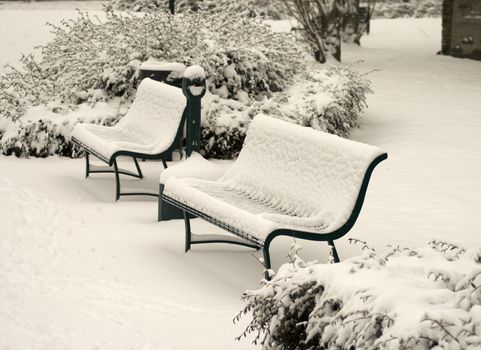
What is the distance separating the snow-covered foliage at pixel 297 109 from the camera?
408 inches

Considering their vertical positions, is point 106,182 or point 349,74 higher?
point 349,74

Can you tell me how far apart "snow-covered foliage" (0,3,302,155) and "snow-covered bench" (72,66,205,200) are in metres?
1.37

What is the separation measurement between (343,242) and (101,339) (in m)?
2.91

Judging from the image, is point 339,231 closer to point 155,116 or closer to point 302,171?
point 302,171

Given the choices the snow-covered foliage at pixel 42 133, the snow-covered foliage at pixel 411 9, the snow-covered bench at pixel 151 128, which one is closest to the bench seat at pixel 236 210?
the snow-covered bench at pixel 151 128

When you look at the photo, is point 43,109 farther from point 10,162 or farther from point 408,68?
point 408,68

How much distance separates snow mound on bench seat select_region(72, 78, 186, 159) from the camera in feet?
26.7

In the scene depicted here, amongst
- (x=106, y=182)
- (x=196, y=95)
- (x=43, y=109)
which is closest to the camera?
(x=196, y=95)

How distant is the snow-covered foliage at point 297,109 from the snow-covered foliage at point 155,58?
30 centimetres

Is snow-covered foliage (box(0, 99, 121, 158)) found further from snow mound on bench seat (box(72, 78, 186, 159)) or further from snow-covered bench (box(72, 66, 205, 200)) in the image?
snow mound on bench seat (box(72, 78, 186, 159))

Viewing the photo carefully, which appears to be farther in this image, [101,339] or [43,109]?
[43,109]

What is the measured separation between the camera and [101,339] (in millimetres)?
4895

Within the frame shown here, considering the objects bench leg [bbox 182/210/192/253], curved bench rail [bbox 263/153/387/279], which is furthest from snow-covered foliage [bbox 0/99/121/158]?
curved bench rail [bbox 263/153/387/279]

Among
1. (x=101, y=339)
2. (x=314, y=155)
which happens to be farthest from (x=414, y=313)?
(x=314, y=155)
